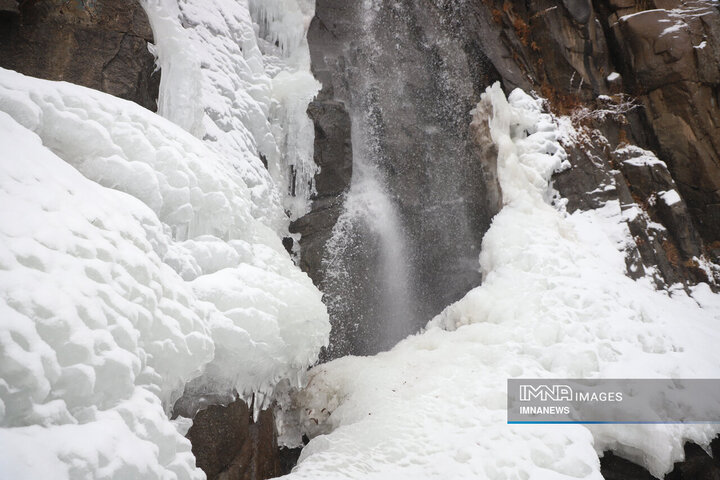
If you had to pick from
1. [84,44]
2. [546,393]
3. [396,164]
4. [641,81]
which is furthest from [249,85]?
[641,81]

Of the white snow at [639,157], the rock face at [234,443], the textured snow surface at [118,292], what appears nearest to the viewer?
the textured snow surface at [118,292]

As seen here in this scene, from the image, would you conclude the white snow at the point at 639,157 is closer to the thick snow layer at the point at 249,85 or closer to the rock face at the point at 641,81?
the rock face at the point at 641,81

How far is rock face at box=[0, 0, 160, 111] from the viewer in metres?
3.69

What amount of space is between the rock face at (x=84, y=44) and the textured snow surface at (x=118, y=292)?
4.21ft

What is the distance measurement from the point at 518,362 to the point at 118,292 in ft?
12.0

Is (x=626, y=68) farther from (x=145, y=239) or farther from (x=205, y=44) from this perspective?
(x=145, y=239)

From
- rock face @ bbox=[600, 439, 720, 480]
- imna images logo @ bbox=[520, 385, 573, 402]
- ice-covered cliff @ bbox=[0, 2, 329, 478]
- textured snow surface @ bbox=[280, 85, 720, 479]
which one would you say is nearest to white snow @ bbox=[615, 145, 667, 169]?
textured snow surface @ bbox=[280, 85, 720, 479]

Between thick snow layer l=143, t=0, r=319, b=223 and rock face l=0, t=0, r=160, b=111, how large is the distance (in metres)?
0.22

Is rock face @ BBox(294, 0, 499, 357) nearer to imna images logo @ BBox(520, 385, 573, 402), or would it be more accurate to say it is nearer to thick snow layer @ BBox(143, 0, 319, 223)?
thick snow layer @ BBox(143, 0, 319, 223)

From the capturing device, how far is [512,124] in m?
7.30

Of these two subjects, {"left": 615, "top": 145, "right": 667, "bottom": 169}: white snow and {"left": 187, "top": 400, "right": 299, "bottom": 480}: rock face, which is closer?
{"left": 187, "top": 400, "right": 299, "bottom": 480}: rock face

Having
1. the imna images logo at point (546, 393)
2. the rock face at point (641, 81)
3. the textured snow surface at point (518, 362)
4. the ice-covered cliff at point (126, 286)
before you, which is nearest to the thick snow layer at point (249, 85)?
the ice-covered cliff at point (126, 286)

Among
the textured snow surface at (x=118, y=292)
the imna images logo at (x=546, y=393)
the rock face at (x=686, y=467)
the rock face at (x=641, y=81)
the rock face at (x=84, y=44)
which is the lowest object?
the rock face at (x=686, y=467)

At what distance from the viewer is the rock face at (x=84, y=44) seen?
145 inches
